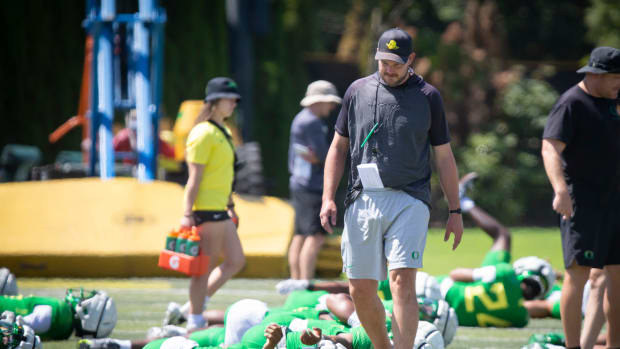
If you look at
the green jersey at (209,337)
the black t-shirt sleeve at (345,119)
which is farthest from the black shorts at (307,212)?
the black t-shirt sleeve at (345,119)

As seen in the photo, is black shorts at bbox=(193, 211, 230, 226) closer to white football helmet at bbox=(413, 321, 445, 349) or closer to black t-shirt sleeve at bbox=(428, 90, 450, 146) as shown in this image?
white football helmet at bbox=(413, 321, 445, 349)

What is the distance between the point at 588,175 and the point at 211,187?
2.80m

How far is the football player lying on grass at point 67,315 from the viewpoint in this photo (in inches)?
266

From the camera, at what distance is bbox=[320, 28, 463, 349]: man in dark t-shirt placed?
5.33m

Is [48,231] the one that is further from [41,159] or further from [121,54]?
[41,159]

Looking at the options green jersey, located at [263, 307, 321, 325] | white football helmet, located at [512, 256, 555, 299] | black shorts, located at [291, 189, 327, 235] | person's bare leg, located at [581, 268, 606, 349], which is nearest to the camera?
green jersey, located at [263, 307, 321, 325]

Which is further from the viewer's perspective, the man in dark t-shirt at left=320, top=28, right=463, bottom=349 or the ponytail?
the ponytail

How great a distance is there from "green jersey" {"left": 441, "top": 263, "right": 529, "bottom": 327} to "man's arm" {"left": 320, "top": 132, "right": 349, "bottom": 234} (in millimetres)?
2588

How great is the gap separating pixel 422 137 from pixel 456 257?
957 centimetres

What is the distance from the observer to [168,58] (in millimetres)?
25391

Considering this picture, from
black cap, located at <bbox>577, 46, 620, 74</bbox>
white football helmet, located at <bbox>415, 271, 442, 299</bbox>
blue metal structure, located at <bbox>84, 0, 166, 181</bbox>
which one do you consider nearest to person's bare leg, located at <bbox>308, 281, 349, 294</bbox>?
white football helmet, located at <bbox>415, 271, 442, 299</bbox>

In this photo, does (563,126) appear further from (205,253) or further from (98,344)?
(98,344)

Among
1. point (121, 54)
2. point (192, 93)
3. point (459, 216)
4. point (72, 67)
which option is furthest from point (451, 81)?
point (459, 216)

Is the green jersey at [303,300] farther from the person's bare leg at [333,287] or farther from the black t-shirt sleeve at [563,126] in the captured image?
the black t-shirt sleeve at [563,126]
